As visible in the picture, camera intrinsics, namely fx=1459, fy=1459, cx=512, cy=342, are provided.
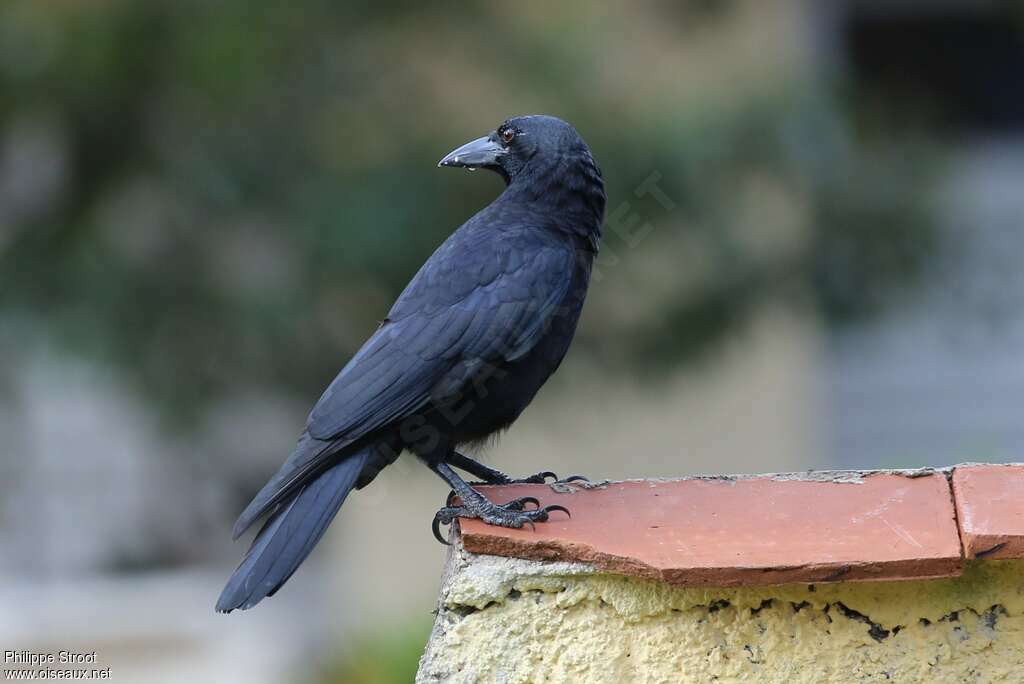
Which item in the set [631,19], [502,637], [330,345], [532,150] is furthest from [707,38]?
[502,637]

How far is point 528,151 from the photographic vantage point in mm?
3951

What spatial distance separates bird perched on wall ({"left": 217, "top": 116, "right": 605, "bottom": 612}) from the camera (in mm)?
3152

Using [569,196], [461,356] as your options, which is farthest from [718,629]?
[569,196]

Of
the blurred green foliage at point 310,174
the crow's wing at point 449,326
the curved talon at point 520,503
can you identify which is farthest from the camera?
the blurred green foliage at point 310,174

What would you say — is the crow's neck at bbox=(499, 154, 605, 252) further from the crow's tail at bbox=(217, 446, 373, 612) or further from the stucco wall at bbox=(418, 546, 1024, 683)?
the stucco wall at bbox=(418, 546, 1024, 683)

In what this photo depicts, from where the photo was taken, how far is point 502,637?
2.44 metres

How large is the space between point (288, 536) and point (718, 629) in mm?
1040

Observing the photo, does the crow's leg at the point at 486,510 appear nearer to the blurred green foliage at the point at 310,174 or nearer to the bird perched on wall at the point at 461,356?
the bird perched on wall at the point at 461,356

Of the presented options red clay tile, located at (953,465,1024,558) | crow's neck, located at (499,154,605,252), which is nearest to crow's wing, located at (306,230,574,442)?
crow's neck, located at (499,154,605,252)

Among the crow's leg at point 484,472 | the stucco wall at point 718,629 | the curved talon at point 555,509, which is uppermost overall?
the crow's leg at point 484,472

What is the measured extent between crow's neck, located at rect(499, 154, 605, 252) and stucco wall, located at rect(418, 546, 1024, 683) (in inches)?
60.5

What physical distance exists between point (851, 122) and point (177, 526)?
4122mm

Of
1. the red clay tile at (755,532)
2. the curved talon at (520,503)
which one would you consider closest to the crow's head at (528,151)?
the curved talon at (520,503)

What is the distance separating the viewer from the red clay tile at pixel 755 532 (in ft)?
7.39
